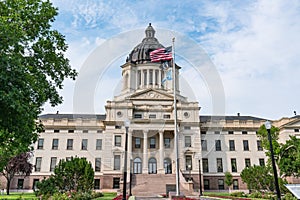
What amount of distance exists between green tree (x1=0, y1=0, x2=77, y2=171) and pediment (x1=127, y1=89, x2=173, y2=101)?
28497mm

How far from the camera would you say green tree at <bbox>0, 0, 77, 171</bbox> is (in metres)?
9.76

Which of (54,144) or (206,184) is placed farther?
(54,144)

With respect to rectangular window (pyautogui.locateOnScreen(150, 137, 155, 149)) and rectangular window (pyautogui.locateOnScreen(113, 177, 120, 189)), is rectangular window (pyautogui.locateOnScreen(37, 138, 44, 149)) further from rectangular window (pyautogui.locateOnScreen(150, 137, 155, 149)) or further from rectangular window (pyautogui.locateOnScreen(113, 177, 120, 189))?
rectangular window (pyautogui.locateOnScreen(150, 137, 155, 149))

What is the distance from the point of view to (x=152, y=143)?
43.3 m

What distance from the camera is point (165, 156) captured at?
41.8m

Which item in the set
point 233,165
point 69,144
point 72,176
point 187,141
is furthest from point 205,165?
point 72,176

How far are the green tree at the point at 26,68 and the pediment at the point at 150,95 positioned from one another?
28.5 metres

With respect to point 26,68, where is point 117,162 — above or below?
below

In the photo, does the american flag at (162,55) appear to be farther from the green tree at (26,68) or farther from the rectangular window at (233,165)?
the rectangular window at (233,165)

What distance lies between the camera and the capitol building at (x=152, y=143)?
40844 millimetres

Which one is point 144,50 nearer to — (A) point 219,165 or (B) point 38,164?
(A) point 219,165

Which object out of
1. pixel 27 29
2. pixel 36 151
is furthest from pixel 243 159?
pixel 27 29

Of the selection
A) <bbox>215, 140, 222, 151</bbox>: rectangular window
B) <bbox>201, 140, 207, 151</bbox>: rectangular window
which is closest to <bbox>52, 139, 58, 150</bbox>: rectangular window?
<bbox>201, 140, 207, 151</bbox>: rectangular window

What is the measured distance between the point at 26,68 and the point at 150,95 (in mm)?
32570
